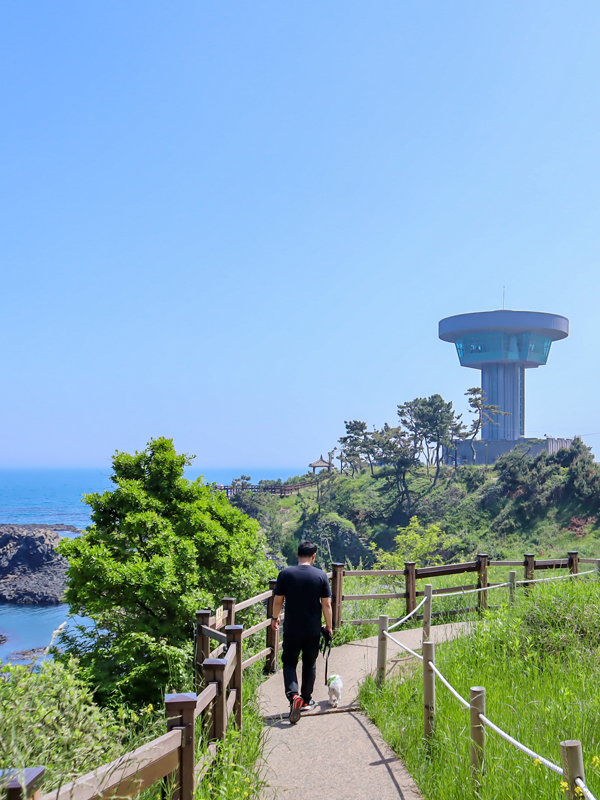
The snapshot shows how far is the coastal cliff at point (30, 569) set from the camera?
172 ft

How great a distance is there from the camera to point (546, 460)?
49500 millimetres

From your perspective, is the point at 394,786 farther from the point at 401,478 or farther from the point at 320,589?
the point at 401,478

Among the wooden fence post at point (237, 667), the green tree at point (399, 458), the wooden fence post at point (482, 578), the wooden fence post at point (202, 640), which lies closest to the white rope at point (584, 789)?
the wooden fence post at point (237, 667)

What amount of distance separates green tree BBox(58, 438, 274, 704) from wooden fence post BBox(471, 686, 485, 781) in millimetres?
5747

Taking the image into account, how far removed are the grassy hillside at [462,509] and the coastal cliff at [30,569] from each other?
18991 millimetres

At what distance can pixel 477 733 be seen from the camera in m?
3.92

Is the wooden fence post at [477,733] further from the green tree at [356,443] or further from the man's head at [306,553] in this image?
the green tree at [356,443]

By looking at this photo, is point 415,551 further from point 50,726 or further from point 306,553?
point 50,726

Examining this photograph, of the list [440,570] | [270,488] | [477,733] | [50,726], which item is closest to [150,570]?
[440,570]

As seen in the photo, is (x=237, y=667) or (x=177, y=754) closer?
(x=177, y=754)

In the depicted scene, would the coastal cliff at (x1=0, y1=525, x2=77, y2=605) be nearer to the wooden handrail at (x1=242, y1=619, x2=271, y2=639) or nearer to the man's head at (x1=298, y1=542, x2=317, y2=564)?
the wooden handrail at (x1=242, y1=619, x2=271, y2=639)

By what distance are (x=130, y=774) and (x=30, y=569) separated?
61.3 meters

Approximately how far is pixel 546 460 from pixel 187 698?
50.6m

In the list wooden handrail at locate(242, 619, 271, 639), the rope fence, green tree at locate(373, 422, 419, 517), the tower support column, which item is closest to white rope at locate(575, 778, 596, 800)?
the rope fence
